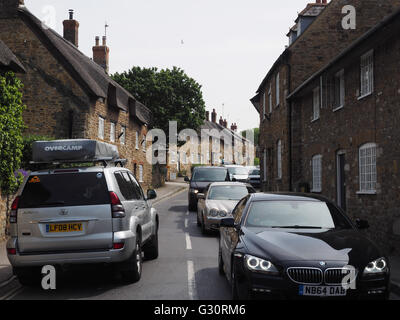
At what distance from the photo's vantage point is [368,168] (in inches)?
509

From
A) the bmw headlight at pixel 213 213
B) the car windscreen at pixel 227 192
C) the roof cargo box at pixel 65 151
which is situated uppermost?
the roof cargo box at pixel 65 151

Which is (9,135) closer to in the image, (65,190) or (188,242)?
(188,242)

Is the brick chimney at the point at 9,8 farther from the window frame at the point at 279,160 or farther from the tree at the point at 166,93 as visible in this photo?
the tree at the point at 166,93

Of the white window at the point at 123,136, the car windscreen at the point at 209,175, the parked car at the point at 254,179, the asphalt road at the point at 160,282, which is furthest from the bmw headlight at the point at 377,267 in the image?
the parked car at the point at 254,179

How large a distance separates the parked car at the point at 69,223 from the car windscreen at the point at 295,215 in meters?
1.93

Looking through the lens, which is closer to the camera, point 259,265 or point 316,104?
point 259,265

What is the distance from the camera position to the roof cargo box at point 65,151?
786cm

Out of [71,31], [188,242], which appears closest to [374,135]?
[188,242]

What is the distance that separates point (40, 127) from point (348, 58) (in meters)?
16.3

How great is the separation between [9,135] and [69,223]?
6772 millimetres

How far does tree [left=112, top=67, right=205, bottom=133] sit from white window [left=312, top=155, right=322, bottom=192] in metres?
27.6

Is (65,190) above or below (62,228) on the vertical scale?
above

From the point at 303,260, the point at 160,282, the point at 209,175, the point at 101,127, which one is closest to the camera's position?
the point at 303,260
